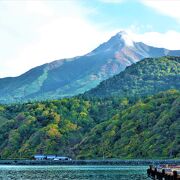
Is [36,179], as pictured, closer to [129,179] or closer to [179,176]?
[129,179]

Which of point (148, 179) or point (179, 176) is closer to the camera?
point (179, 176)

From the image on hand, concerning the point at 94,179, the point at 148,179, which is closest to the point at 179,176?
the point at 148,179

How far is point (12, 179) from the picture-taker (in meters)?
120

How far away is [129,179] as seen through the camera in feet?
392

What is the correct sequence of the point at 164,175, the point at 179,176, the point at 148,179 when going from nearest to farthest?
the point at 179,176, the point at 164,175, the point at 148,179

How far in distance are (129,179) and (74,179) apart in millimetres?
11629

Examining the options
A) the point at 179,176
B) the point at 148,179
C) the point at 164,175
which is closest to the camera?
the point at 179,176

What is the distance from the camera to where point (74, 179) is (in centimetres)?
12169

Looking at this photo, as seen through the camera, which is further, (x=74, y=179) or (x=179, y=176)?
(x=74, y=179)

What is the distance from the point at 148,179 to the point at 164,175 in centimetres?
2837

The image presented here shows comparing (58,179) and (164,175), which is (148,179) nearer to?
(58,179)

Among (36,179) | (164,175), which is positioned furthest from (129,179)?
(164,175)

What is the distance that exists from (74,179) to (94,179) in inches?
166

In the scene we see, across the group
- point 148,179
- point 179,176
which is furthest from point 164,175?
point 148,179
